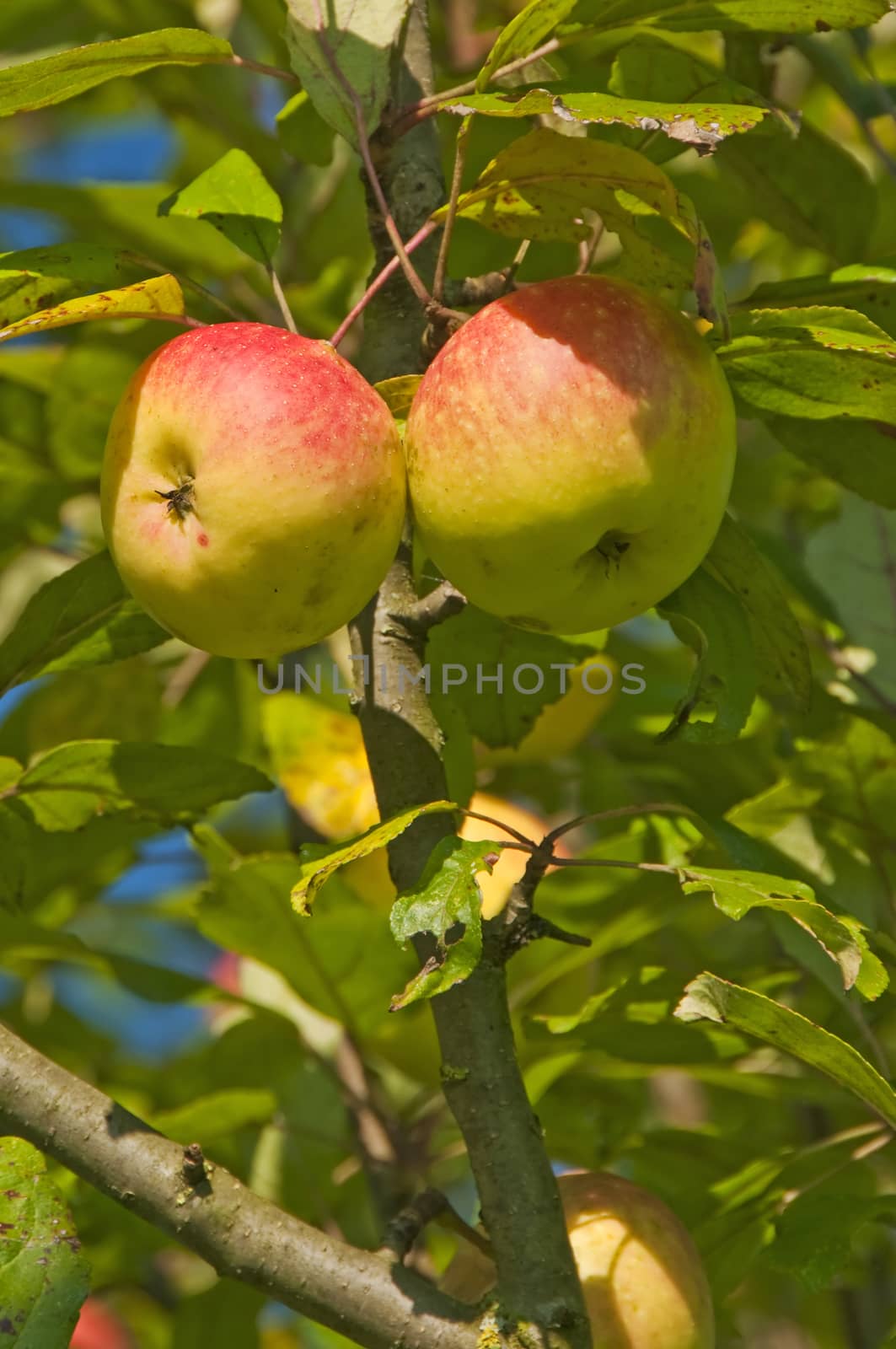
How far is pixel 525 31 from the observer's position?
91 cm

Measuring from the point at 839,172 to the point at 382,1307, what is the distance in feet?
3.36

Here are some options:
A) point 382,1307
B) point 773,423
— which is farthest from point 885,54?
point 382,1307

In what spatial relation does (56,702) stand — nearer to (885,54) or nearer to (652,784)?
(652,784)

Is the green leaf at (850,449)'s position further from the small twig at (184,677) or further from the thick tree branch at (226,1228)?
the small twig at (184,677)

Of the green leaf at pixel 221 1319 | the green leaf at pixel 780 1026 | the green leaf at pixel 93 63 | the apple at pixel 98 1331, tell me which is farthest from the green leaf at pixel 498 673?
the apple at pixel 98 1331

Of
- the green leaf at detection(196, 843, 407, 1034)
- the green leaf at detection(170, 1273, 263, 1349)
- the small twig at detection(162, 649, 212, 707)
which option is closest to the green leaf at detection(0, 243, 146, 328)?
the green leaf at detection(196, 843, 407, 1034)

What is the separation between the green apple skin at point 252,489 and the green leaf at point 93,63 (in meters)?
0.20

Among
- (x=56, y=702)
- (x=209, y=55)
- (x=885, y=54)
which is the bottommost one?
(x=56, y=702)

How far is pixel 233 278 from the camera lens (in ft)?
5.49

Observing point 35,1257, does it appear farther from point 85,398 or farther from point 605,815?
point 85,398

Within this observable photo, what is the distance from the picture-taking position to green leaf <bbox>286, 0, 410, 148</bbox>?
103cm

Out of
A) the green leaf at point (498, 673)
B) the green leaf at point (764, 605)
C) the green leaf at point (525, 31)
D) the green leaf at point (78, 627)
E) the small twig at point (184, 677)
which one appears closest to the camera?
the green leaf at point (525, 31)

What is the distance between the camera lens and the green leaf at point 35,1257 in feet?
2.85

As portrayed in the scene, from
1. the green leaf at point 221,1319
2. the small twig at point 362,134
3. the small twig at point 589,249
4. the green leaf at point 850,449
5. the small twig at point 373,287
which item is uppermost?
the small twig at point 362,134
